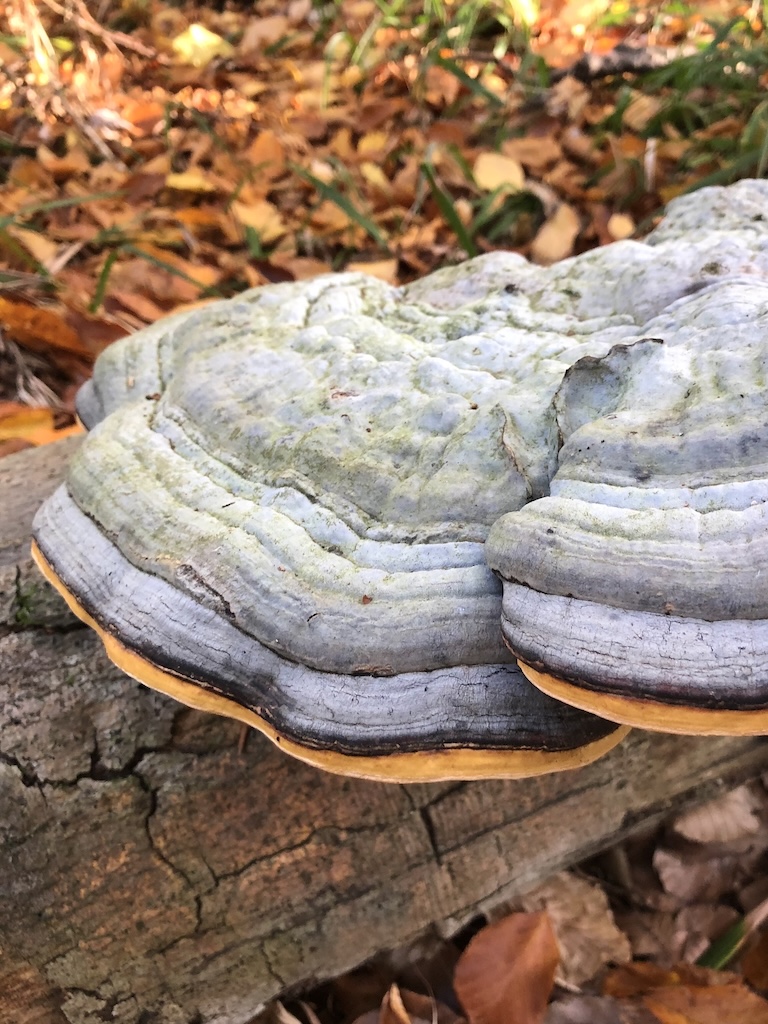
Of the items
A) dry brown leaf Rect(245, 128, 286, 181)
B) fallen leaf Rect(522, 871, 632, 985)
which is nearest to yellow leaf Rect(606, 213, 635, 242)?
dry brown leaf Rect(245, 128, 286, 181)

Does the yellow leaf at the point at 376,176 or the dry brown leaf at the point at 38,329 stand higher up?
the yellow leaf at the point at 376,176

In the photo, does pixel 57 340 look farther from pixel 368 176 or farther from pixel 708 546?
pixel 708 546

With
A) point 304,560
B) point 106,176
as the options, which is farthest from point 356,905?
point 106,176

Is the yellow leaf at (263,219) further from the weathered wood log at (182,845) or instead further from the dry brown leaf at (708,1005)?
the dry brown leaf at (708,1005)

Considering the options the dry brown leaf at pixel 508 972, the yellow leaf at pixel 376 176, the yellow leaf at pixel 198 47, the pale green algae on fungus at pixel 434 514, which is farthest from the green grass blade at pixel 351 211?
the dry brown leaf at pixel 508 972

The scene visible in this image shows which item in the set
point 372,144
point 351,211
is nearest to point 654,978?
point 351,211
